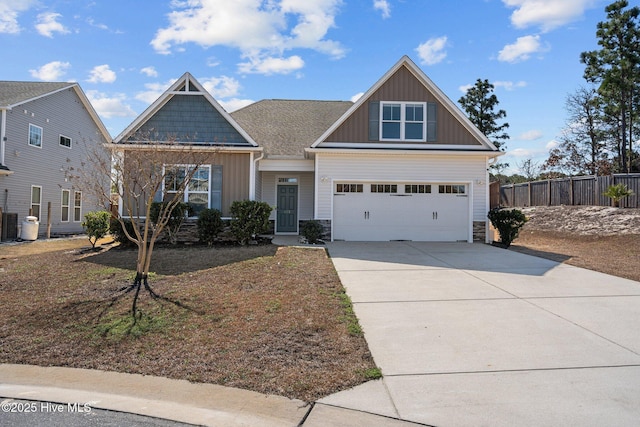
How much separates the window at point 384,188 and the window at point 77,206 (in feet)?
51.7

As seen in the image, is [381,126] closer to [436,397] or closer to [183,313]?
[183,313]

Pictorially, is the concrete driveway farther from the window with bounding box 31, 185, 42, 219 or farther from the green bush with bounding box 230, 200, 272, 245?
the window with bounding box 31, 185, 42, 219

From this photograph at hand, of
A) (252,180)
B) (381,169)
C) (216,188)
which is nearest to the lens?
(252,180)

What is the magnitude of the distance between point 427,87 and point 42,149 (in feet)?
56.8

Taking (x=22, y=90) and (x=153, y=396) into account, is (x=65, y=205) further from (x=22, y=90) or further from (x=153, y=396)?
(x=153, y=396)

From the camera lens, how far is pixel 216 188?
45.3 feet

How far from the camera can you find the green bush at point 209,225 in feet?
41.4

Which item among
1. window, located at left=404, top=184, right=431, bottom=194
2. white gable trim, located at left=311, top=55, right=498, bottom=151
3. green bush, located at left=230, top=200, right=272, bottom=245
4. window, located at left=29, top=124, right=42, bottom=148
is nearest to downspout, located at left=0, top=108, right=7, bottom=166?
window, located at left=29, top=124, right=42, bottom=148

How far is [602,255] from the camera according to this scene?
11914 millimetres

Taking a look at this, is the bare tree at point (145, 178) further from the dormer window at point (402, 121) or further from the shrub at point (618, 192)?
the shrub at point (618, 192)

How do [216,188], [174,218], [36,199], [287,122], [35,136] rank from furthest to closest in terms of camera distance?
1. [287,122]
2. [36,199]
3. [35,136]
4. [216,188]
5. [174,218]

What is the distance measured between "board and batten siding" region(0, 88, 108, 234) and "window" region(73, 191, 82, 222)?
0.74 ft

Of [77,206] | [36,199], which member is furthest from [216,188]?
[77,206]

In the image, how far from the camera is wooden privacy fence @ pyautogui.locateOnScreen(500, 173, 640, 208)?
16.5 m
